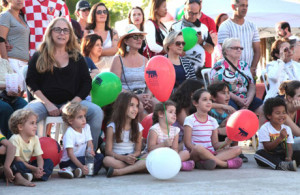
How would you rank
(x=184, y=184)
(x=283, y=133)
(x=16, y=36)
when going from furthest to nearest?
(x=16, y=36) → (x=283, y=133) → (x=184, y=184)

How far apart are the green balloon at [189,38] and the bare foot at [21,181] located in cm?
320

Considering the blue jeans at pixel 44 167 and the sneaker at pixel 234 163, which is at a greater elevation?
the blue jeans at pixel 44 167

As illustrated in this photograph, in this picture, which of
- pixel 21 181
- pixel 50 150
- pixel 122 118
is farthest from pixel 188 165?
pixel 21 181

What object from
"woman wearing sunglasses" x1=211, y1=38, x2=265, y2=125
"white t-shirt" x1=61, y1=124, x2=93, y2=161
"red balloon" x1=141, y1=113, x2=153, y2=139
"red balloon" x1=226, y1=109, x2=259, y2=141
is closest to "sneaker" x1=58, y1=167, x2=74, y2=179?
"white t-shirt" x1=61, y1=124, x2=93, y2=161

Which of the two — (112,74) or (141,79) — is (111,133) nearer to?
(112,74)

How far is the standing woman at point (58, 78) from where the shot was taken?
19.5 feet

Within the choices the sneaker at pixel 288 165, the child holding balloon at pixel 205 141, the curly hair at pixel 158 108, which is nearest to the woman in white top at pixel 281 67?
the child holding balloon at pixel 205 141

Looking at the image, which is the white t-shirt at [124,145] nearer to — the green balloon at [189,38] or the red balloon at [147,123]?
the red balloon at [147,123]

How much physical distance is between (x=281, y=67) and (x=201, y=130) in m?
1.90

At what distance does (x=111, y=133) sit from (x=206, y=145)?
112 centimetres

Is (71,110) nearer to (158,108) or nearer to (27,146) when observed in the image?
(27,146)

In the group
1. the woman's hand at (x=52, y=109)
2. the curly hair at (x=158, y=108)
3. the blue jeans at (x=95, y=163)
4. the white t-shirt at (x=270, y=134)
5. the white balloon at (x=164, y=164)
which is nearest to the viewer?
the white balloon at (x=164, y=164)

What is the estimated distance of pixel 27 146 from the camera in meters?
5.16

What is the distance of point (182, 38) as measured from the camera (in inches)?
273
